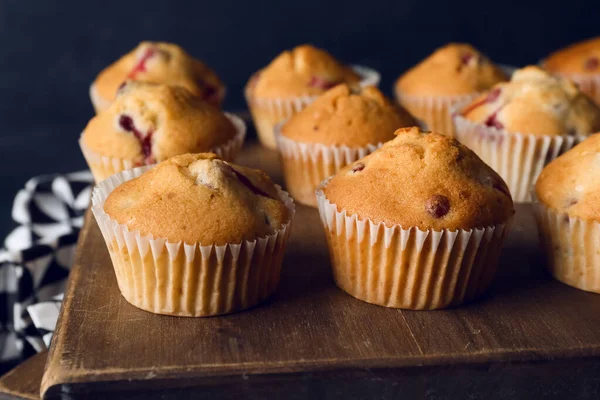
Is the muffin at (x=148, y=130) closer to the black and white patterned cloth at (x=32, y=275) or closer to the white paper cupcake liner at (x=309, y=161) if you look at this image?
the white paper cupcake liner at (x=309, y=161)

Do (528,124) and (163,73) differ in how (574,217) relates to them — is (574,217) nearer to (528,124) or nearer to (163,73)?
(528,124)

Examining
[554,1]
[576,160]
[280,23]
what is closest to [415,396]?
[576,160]

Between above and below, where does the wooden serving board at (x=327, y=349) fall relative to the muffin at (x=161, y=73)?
below

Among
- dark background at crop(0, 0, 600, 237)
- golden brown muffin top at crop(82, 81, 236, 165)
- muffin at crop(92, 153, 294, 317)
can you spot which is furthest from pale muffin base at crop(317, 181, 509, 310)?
dark background at crop(0, 0, 600, 237)

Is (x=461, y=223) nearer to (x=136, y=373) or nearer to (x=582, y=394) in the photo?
(x=582, y=394)

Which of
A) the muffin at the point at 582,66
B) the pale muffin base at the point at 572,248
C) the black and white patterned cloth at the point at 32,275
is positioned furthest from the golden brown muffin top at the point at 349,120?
the muffin at the point at 582,66

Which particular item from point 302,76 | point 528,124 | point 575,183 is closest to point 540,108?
point 528,124
